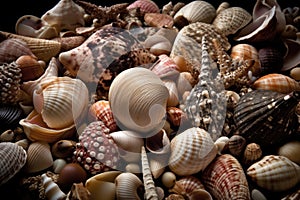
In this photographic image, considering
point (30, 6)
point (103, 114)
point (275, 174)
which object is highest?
point (30, 6)

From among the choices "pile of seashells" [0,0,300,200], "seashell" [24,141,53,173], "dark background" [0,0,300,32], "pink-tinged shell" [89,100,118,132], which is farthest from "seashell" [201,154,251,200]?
"dark background" [0,0,300,32]

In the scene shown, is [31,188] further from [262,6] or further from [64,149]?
[262,6]

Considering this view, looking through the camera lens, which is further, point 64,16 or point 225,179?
point 64,16

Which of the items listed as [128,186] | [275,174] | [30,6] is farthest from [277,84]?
[30,6]

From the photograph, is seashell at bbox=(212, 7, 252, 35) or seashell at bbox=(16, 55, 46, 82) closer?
seashell at bbox=(16, 55, 46, 82)

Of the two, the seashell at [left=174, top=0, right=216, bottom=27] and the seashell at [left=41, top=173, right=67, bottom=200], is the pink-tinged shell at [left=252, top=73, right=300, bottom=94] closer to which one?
the seashell at [left=174, top=0, right=216, bottom=27]

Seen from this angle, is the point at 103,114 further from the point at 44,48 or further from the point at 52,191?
the point at 44,48

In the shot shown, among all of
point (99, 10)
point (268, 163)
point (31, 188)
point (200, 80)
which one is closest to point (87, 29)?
point (99, 10)
